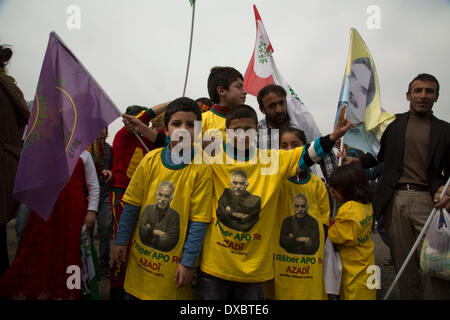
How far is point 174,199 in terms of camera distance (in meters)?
2.07

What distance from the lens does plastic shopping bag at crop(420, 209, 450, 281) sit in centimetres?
258

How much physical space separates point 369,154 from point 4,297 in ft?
11.1

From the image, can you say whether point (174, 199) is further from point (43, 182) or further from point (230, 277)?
point (43, 182)

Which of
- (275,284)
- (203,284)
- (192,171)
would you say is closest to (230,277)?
(203,284)

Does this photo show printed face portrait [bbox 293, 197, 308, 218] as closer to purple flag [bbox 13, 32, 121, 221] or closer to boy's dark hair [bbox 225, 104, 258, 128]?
boy's dark hair [bbox 225, 104, 258, 128]

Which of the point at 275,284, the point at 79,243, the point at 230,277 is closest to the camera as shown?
the point at 230,277

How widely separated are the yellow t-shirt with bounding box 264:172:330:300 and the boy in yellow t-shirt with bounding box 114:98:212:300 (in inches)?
23.3

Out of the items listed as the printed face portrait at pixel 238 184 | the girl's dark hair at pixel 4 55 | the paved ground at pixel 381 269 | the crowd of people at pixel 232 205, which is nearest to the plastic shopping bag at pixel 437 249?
the crowd of people at pixel 232 205

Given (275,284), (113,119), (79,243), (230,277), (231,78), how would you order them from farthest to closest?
(231,78) < (79,243) < (113,119) < (275,284) < (230,277)

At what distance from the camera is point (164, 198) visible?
6.81 feet

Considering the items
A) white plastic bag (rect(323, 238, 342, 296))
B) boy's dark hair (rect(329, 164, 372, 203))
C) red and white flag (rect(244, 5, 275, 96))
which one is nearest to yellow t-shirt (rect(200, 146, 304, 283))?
white plastic bag (rect(323, 238, 342, 296))

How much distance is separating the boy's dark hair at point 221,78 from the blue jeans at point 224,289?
1591mm

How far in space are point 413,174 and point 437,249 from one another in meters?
0.73

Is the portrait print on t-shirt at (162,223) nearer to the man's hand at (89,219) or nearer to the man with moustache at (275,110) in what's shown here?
the man's hand at (89,219)
